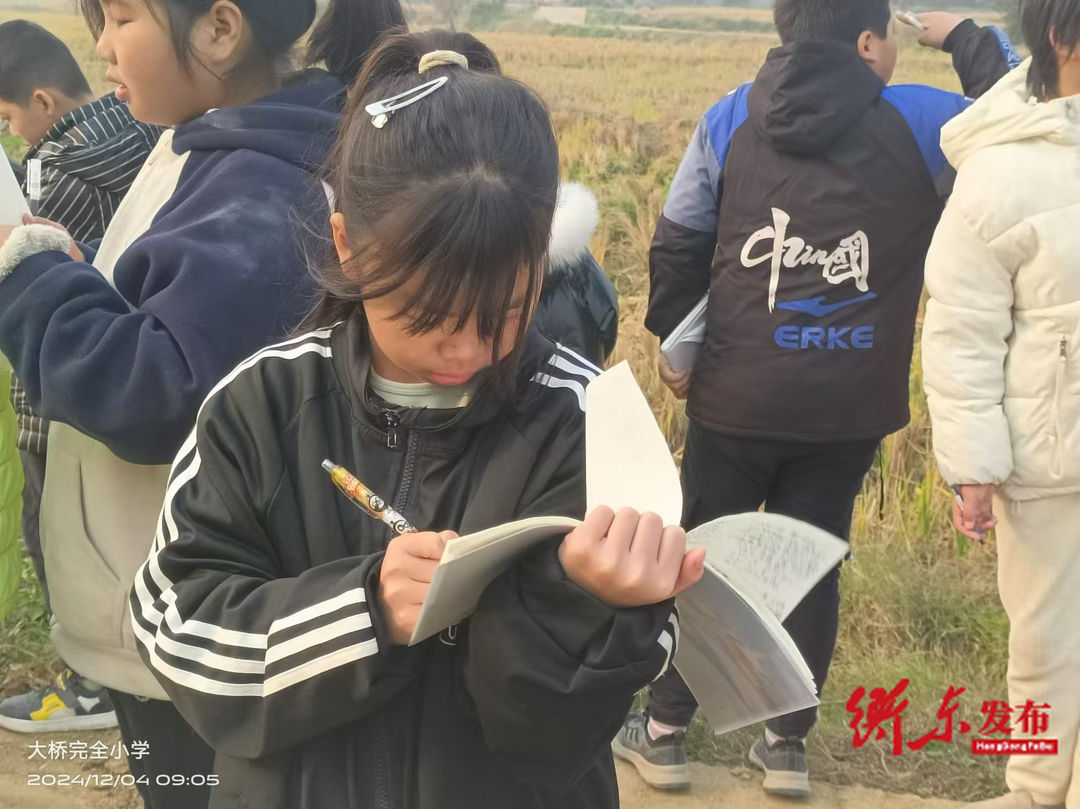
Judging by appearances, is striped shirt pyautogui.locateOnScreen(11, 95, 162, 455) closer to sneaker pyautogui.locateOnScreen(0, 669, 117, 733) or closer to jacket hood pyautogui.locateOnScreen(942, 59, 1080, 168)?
sneaker pyautogui.locateOnScreen(0, 669, 117, 733)

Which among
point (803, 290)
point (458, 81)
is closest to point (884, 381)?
point (803, 290)

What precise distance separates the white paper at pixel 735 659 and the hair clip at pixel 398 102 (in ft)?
1.85

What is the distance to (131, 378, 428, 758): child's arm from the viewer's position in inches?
39.9

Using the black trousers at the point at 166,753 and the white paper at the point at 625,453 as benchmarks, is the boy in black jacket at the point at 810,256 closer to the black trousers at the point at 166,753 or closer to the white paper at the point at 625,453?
the black trousers at the point at 166,753

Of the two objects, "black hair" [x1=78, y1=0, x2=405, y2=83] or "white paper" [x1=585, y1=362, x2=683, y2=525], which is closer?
"white paper" [x1=585, y1=362, x2=683, y2=525]

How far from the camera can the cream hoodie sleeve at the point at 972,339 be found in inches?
86.1

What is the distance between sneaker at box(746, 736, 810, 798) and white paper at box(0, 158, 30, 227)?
2118 millimetres

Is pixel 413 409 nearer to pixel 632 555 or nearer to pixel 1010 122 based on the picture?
pixel 632 555

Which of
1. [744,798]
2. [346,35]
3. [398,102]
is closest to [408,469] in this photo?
[398,102]

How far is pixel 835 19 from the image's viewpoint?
2424mm

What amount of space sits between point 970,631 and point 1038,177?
5.03 feet

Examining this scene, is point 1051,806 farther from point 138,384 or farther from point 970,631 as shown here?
point 138,384

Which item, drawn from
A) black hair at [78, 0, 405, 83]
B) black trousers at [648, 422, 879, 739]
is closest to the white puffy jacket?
black trousers at [648, 422, 879, 739]

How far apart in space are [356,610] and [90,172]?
7.52 ft
